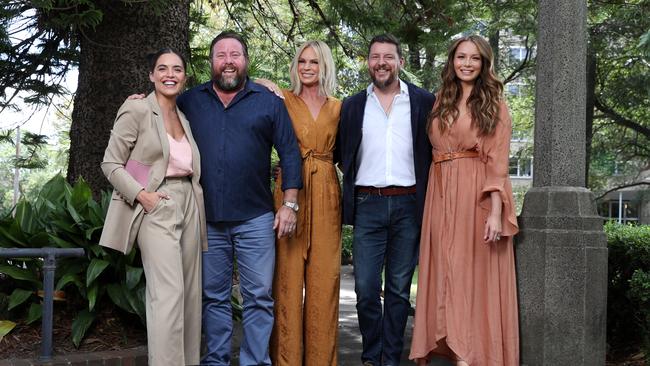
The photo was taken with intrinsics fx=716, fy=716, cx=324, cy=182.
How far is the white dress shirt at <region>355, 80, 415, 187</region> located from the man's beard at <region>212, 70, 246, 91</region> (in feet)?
2.86

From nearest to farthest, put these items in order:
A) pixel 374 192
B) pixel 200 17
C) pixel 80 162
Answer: pixel 374 192 < pixel 80 162 < pixel 200 17

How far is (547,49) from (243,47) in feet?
7.29

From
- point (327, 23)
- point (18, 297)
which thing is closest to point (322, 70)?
point (18, 297)

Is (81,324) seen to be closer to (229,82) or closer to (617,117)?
(229,82)

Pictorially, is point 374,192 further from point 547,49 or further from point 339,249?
point 547,49

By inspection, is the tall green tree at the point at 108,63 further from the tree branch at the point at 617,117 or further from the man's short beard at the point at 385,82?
the tree branch at the point at 617,117

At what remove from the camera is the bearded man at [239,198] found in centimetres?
441

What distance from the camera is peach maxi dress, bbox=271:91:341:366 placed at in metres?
4.66

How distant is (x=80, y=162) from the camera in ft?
20.9

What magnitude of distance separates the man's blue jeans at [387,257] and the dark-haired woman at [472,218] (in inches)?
4.5

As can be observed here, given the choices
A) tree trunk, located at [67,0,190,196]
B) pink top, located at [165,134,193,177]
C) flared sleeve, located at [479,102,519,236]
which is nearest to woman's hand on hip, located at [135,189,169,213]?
pink top, located at [165,134,193,177]

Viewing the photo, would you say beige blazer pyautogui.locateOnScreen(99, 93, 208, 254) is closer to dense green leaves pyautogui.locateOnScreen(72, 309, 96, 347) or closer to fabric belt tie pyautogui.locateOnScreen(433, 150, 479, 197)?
dense green leaves pyautogui.locateOnScreen(72, 309, 96, 347)

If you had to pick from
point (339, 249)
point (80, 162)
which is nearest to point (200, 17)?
point (80, 162)

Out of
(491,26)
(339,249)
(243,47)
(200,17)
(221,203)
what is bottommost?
(339,249)
